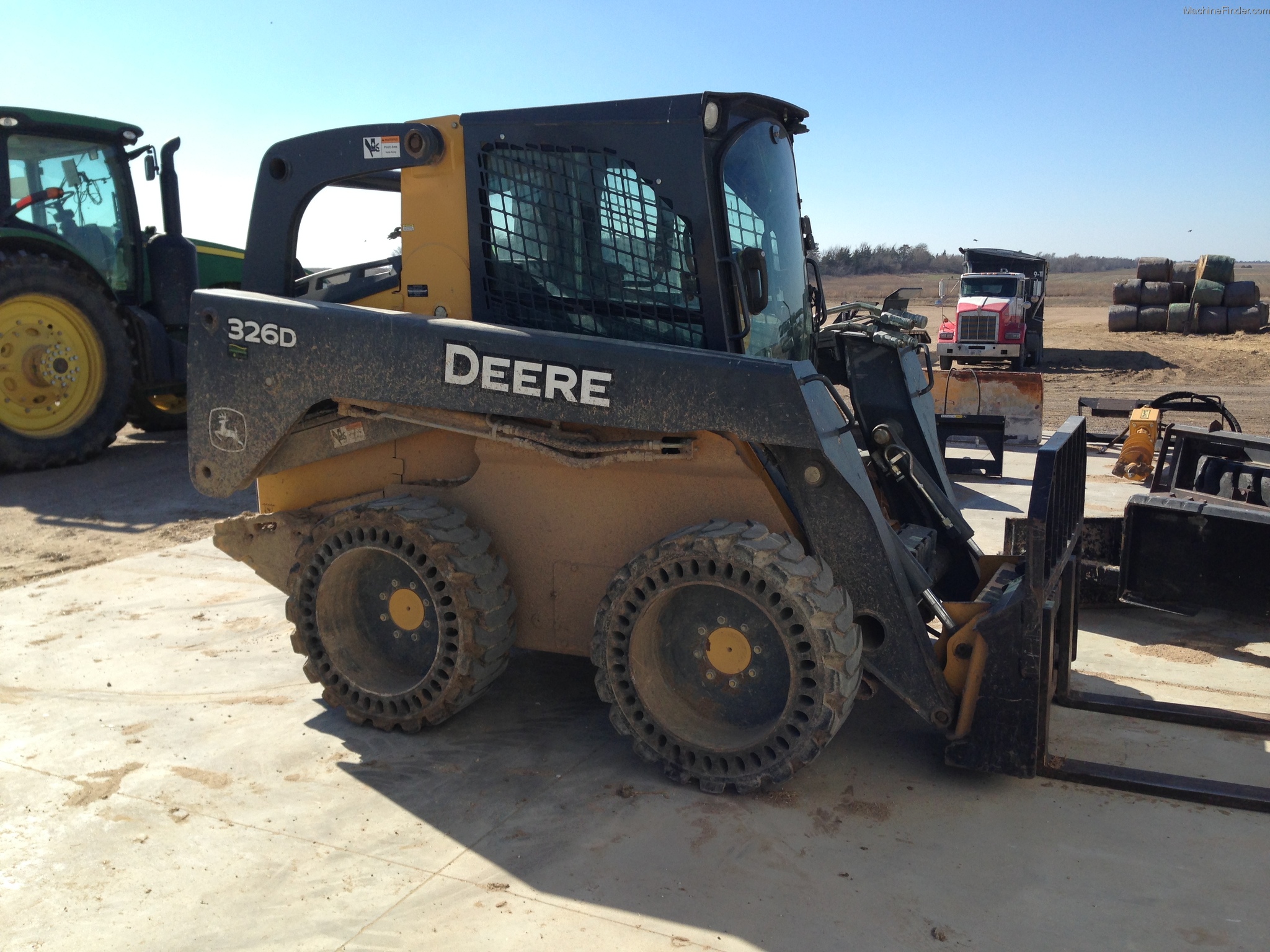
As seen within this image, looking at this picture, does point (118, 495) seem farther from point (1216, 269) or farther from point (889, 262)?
point (889, 262)

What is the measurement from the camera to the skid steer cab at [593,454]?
356 centimetres

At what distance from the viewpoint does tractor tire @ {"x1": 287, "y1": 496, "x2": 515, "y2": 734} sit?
3959mm

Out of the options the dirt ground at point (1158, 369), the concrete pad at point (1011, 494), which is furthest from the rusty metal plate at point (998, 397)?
the dirt ground at point (1158, 369)

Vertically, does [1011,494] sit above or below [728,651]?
below

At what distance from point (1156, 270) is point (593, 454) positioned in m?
27.9

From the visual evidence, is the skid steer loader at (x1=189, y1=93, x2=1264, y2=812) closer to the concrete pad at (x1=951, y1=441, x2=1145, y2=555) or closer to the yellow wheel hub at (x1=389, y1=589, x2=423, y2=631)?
the yellow wheel hub at (x1=389, y1=589, x2=423, y2=631)

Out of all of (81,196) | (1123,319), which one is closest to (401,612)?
(81,196)

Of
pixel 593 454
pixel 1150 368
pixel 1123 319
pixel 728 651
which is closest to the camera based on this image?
pixel 728 651

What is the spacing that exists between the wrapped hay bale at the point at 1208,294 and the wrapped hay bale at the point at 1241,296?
0.15 meters

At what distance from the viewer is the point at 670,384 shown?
356 centimetres

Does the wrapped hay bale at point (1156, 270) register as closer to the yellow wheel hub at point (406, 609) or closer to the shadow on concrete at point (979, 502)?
the shadow on concrete at point (979, 502)

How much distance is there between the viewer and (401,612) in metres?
4.22

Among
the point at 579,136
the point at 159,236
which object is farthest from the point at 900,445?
the point at 159,236

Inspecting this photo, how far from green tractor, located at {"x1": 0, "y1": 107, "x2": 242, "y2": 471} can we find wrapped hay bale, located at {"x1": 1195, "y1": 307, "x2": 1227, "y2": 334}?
79.9 feet
